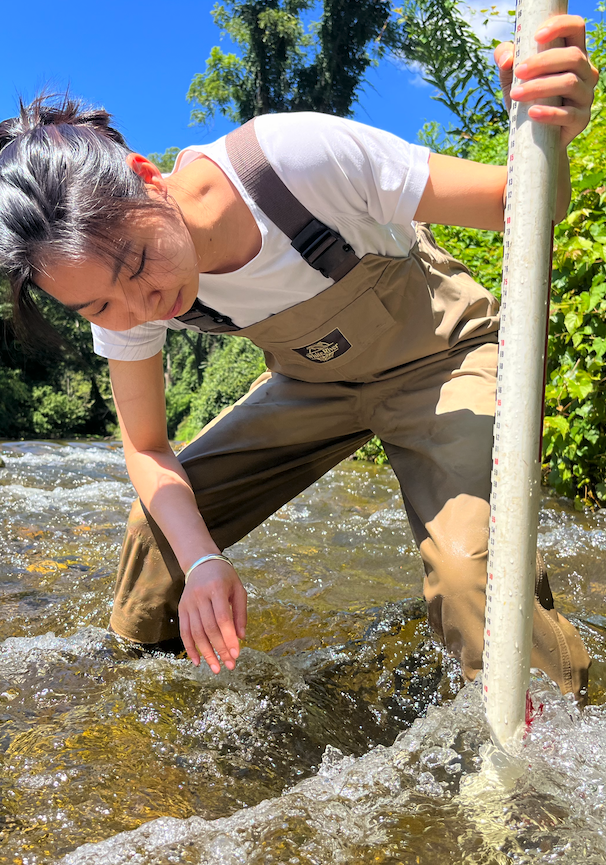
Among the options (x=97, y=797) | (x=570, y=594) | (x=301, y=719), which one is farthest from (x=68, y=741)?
(x=570, y=594)

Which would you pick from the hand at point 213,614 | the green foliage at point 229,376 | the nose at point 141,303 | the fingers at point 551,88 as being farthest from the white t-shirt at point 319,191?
the green foliage at point 229,376

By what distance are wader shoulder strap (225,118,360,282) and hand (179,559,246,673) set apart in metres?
0.77

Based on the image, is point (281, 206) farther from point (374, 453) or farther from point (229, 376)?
point (229, 376)

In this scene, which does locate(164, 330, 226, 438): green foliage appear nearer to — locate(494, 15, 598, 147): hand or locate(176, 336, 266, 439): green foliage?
locate(176, 336, 266, 439): green foliage

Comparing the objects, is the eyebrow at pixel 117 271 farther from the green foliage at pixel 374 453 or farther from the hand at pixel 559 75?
the green foliage at pixel 374 453

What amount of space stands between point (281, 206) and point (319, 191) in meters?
0.10

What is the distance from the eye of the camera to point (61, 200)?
56.6 inches

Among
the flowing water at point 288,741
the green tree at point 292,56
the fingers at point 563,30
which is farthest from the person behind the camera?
the green tree at point 292,56

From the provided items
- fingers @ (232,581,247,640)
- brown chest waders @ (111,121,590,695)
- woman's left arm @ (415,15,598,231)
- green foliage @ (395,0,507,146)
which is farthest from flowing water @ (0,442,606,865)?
green foliage @ (395,0,507,146)

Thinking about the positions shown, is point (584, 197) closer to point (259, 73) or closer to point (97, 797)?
point (97, 797)

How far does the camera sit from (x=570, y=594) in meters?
2.64

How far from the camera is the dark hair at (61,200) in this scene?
1.42m

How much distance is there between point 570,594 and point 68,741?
184cm

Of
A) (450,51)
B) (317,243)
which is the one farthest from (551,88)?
(450,51)
